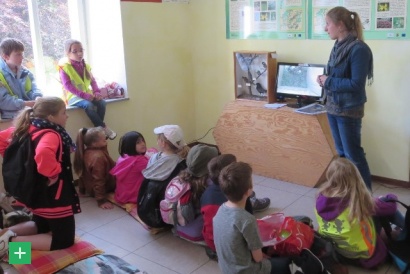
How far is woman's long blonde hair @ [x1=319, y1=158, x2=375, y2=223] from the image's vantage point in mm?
2227

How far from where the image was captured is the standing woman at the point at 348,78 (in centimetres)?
281

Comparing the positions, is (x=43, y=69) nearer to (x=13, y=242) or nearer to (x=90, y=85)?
(x=90, y=85)

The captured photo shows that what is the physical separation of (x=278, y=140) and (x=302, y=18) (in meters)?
1.09

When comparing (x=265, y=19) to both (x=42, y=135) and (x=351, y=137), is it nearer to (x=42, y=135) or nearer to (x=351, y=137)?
(x=351, y=137)

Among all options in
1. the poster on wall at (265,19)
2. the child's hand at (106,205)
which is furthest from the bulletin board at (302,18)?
the child's hand at (106,205)

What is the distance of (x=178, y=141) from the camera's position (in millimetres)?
2857

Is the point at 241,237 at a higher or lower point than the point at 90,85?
lower

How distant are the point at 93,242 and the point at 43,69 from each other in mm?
1798

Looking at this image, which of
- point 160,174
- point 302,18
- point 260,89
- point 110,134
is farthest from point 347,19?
point 110,134

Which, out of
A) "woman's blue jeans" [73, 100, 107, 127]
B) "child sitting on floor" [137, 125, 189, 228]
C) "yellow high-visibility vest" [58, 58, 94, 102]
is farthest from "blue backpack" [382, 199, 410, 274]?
"yellow high-visibility vest" [58, 58, 94, 102]

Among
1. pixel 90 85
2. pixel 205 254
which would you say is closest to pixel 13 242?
pixel 205 254

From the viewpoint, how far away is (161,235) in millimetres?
2908

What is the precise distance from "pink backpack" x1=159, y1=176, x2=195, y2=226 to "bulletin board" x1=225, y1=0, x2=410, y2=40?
1.92 metres

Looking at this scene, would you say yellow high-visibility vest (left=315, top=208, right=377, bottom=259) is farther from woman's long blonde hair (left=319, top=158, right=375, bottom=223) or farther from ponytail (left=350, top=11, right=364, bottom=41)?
ponytail (left=350, top=11, right=364, bottom=41)
